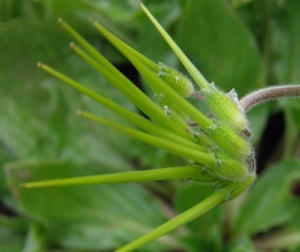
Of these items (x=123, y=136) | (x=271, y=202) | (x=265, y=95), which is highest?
(x=123, y=136)

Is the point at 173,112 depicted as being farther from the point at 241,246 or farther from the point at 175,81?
the point at 241,246

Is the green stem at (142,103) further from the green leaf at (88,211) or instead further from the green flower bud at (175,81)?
the green leaf at (88,211)

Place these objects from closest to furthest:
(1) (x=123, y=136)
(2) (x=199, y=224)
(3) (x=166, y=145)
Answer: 1. (3) (x=166, y=145)
2. (2) (x=199, y=224)
3. (1) (x=123, y=136)

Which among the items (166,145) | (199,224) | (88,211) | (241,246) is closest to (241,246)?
(241,246)

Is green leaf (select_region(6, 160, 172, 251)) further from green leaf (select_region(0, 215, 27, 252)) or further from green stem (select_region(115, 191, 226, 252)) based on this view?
green stem (select_region(115, 191, 226, 252))

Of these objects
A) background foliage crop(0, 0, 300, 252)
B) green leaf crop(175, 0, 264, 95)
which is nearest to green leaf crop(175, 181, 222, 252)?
background foliage crop(0, 0, 300, 252)

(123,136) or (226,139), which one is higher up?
(123,136)
